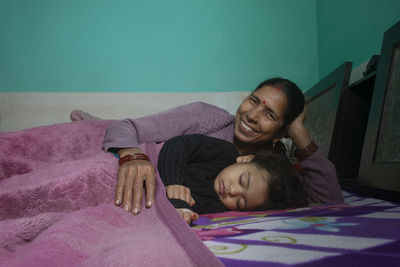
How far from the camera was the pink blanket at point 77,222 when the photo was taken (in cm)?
37

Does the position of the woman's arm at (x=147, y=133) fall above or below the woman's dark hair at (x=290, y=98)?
below

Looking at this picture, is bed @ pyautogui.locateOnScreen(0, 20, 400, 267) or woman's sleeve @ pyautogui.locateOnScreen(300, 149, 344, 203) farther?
woman's sleeve @ pyautogui.locateOnScreen(300, 149, 344, 203)

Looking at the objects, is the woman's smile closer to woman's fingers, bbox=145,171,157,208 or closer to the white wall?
woman's fingers, bbox=145,171,157,208

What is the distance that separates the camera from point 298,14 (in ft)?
7.62

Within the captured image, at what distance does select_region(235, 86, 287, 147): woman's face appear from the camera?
4.10 ft

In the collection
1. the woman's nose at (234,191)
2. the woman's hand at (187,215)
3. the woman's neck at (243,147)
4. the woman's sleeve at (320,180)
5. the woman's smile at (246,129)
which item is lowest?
the woman's hand at (187,215)

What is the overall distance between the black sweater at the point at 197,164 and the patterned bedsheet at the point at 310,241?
0.19m

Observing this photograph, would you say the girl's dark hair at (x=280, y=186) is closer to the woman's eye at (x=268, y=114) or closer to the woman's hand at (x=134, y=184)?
the woman's eye at (x=268, y=114)

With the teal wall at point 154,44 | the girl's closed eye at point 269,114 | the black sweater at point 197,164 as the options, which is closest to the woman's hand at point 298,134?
the girl's closed eye at point 269,114

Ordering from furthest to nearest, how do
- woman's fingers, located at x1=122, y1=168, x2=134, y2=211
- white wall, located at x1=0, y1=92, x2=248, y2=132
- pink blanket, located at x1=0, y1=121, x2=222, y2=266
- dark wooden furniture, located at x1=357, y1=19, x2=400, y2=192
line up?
white wall, located at x1=0, y1=92, x2=248, y2=132, dark wooden furniture, located at x1=357, y1=19, x2=400, y2=192, woman's fingers, located at x1=122, y1=168, x2=134, y2=211, pink blanket, located at x1=0, y1=121, x2=222, y2=266

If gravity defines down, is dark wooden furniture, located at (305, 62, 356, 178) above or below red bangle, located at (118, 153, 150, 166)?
above

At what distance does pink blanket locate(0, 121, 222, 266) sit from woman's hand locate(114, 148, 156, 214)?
0.06ft

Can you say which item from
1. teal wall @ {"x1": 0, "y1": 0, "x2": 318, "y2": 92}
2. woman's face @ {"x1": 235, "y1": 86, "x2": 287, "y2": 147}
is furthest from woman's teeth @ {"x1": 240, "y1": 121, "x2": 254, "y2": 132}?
teal wall @ {"x1": 0, "y1": 0, "x2": 318, "y2": 92}

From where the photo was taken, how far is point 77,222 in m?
0.47
